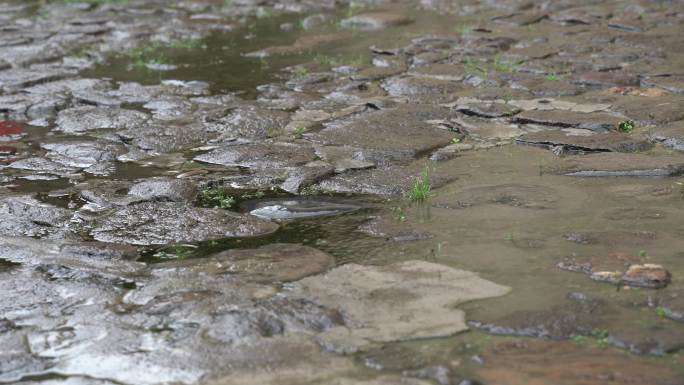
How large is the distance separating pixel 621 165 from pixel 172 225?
2.08m

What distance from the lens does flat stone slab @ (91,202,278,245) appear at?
375cm

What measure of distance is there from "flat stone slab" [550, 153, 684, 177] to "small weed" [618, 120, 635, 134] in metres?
0.50

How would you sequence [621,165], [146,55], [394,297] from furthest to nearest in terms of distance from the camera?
[146,55] < [621,165] < [394,297]

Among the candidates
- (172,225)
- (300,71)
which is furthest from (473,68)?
(172,225)

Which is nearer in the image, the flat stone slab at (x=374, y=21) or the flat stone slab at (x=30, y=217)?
the flat stone slab at (x=30, y=217)

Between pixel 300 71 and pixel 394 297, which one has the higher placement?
pixel 394 297

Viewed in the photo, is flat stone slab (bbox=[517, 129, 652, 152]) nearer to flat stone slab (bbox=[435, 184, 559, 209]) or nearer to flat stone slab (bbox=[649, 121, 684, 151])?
flat stone slab (bbox=[649, 121, 684, 151])

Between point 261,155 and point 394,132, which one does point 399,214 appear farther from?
point 394,132

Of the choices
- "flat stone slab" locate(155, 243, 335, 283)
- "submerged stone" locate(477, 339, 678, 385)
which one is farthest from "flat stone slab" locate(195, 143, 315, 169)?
"submerged stone" locate(477, 339, 678, 385)

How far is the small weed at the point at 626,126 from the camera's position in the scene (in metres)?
4.99

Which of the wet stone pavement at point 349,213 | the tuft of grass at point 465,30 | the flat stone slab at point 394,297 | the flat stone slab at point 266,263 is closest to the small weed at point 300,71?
the wet stone pavement at point 349,213

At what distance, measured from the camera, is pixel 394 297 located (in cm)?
313

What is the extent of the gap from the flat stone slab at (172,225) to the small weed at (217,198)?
113 millimetres

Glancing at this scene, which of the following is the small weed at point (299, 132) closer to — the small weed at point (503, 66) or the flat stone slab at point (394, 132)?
the flat stone slab at point (394, 132)
